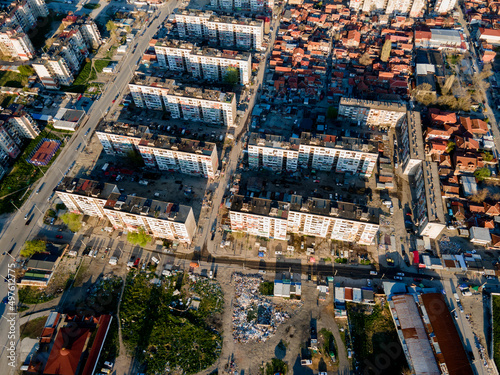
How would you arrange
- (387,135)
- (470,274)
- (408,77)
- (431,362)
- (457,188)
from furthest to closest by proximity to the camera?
(408,77) → (387,135) → (457,188) → (470,274) → (431,362)

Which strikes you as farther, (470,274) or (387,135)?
(387,135)

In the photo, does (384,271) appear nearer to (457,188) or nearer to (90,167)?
(457,188)

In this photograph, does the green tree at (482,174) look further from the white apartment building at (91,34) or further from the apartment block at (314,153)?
the white apartment building at (91,34)

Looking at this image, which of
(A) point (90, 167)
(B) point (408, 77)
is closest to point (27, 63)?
(A) point (90, 167)

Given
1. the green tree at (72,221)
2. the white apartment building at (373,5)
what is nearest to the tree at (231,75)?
the green tree at (72,221)

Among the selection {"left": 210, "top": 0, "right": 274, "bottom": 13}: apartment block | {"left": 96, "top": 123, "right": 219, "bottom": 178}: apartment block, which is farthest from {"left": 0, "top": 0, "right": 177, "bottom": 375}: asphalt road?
{"left": 210, "top": 0, "right": 274, "bottom": 13}: apartment block

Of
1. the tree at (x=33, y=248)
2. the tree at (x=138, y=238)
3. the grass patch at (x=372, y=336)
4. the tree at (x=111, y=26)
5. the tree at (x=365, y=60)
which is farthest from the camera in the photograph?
the tree at (x=111, y=26)

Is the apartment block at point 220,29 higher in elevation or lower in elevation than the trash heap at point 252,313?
higher
